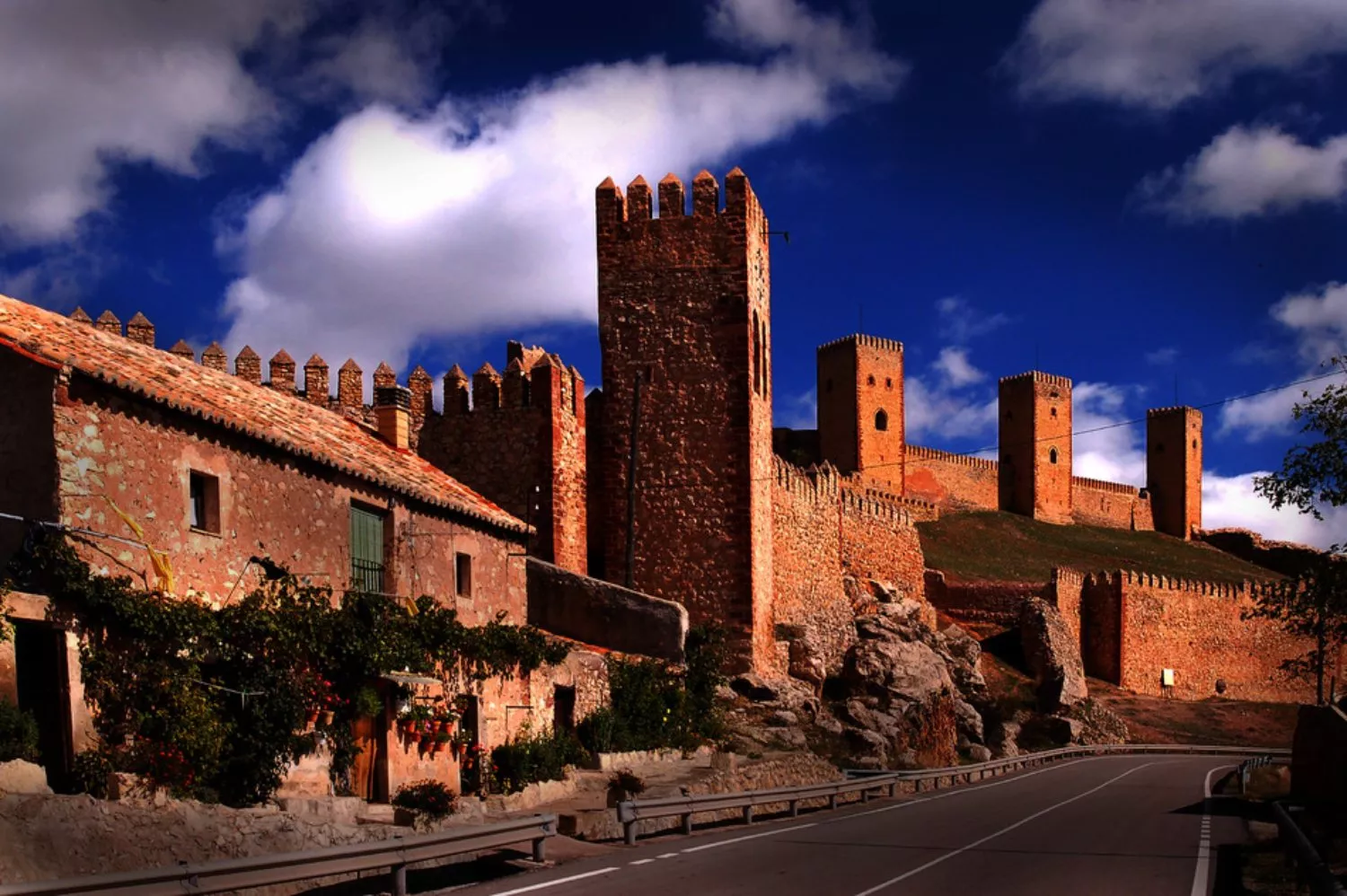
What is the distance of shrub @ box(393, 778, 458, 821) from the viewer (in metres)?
19.1

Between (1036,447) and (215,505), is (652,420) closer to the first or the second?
(215,505)

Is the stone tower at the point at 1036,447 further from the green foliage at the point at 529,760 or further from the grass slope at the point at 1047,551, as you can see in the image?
the green foliage at the point at 529,760

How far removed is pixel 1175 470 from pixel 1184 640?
47.0 meters

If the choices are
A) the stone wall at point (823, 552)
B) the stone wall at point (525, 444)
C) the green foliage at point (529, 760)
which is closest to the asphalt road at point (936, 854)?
the green foliage at point (529, 760)

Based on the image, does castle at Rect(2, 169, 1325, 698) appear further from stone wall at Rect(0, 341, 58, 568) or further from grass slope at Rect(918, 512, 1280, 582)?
grass slope at Rect(918, 512, 1280, 582)

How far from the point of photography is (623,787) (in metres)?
22.4

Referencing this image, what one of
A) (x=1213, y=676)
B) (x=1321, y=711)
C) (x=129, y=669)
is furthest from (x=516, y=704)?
(x=1213, y=676)

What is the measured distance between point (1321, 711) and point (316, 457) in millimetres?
14866

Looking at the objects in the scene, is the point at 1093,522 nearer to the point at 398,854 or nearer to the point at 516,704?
the point at 516,704

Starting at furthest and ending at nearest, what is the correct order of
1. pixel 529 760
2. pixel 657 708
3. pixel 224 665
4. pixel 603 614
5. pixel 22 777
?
pixel 603 614
pixel 657 708
pixel 529 760
pixel 224 665
pixel 22 777

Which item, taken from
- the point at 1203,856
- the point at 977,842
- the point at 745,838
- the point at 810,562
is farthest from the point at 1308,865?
the point at 810,562

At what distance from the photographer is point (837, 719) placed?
118 feet

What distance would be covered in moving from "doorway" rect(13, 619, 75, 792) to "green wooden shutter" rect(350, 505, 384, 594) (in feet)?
18.5

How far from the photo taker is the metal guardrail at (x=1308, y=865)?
10883 mm
